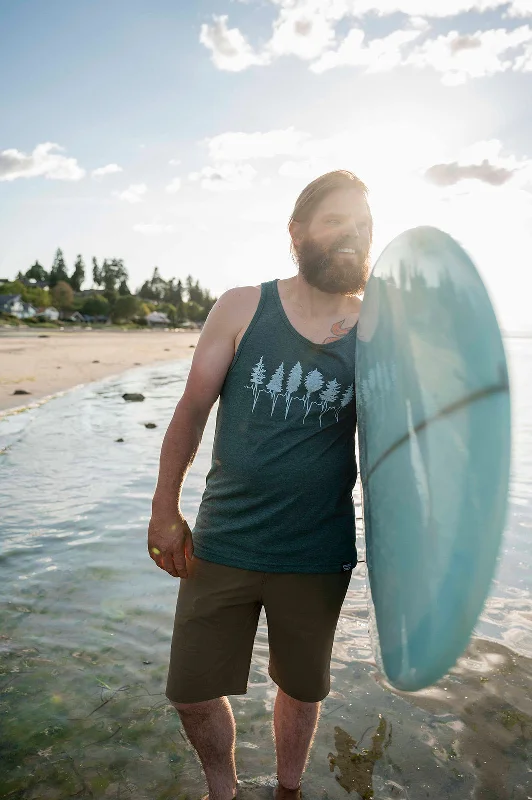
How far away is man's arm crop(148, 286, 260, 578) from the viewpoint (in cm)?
215

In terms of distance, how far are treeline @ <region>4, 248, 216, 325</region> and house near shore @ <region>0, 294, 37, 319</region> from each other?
108cm

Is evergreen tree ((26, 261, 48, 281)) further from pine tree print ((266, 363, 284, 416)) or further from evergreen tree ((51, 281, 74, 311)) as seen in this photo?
pine tree print ((266, 363, 284, 416))

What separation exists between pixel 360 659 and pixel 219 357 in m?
2.14

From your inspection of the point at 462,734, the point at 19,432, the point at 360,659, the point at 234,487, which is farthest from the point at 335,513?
the point at 19,432

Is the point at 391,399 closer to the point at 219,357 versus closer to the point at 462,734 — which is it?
the point at 219,357

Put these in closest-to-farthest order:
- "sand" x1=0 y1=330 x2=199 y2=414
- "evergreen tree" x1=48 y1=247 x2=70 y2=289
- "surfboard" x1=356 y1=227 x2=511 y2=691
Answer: "surfboard" x1=356 y1=227 x2=511 y2=691
"sand" x1=0 y1=330 x2=199 y2=414
"evergreen tree" x1=48 y1=247 x2=70 y2=289

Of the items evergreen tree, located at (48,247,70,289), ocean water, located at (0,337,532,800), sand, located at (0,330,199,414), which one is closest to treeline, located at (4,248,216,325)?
evergreen tree, located at (48,247,70,289)

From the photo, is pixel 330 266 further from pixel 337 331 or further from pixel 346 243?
pixel 337 331

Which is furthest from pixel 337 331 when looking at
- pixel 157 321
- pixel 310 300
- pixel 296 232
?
pixel 157 321

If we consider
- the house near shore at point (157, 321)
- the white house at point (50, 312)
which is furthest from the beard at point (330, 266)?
the house near shore at point (157, 321)

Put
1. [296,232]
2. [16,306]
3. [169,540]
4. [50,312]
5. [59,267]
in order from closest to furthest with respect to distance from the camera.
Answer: [169,540]
[296,232]
[16,306]
[50,312]
[59,267]

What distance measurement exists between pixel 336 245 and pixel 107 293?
400ft

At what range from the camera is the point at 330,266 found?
2.19 meters

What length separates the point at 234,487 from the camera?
2146mm
